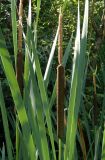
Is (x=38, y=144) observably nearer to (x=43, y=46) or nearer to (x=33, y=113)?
(x=33, y=113)

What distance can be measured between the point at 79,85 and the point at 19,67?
0.15 m

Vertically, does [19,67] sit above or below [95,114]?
above

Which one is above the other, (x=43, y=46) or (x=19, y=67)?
(x=19, y=67)

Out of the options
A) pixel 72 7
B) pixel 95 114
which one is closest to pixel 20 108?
pixel 95 114

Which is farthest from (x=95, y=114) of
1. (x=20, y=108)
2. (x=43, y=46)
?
(x=43, y=46)

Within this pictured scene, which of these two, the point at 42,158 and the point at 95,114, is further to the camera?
the point at 95,114

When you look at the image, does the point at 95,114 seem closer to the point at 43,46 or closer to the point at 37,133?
the point at 37,133

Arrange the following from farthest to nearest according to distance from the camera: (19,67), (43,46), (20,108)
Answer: (43,46)
(19,67)
(20,108)

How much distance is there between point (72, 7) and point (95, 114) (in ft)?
7.76

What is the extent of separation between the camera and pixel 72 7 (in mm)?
3504

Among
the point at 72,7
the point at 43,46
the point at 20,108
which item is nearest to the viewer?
the point at 20,108

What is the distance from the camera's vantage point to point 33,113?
2.81 feet

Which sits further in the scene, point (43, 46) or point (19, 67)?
point (43, 46)

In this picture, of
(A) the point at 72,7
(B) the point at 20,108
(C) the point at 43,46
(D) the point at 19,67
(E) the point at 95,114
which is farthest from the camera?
(A) the point at 72,7
